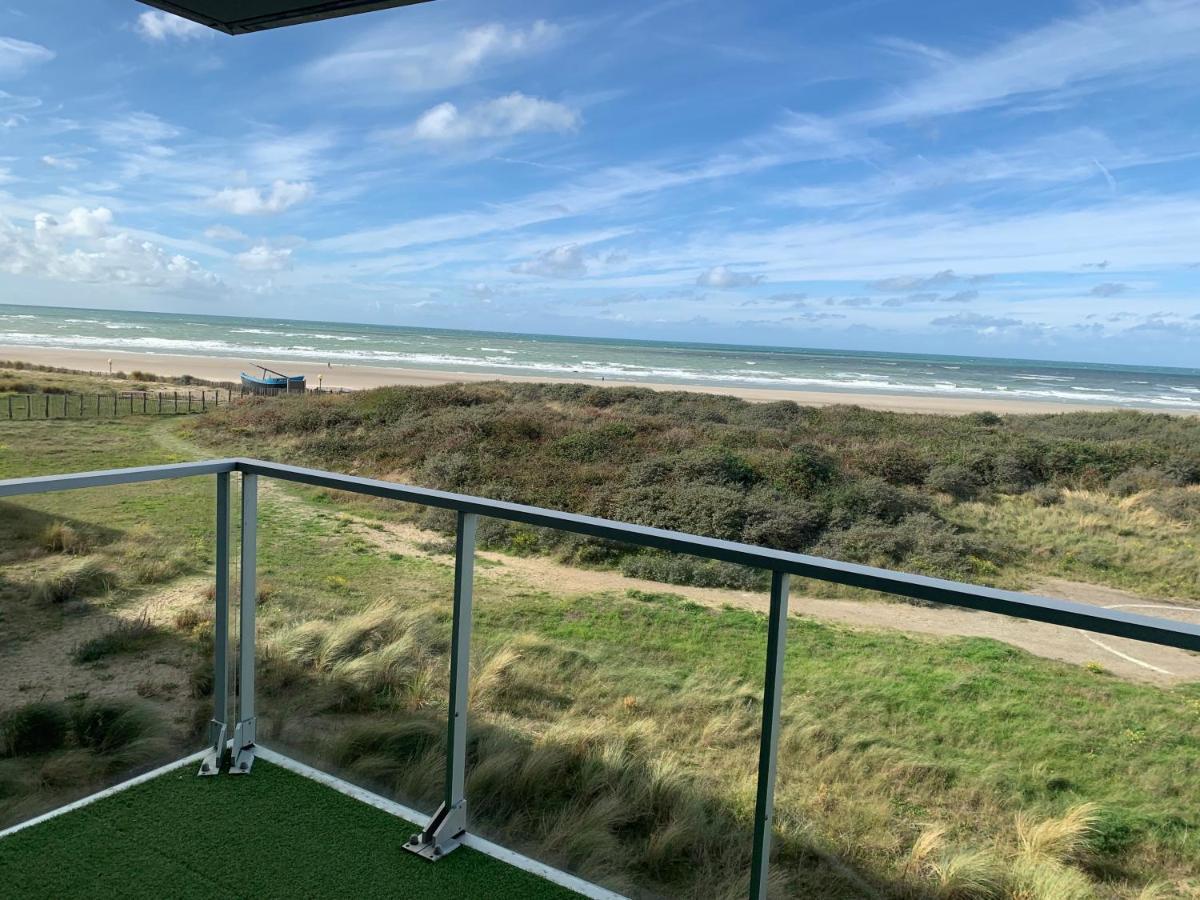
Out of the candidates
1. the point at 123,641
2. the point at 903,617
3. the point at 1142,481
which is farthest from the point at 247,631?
the point at 1142,481

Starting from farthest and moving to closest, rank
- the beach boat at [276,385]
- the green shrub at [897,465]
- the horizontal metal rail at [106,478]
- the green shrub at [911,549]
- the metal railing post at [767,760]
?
the beach boat at [276,385] → the green shrub at [897,465] → the green shrub at [911,549] → the horizontal metal rail at [106,478] → the metal railing post at [767,760]

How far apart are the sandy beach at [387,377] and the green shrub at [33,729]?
27.3 m

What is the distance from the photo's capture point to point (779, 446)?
13586 mm

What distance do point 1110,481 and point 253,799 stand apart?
14.9m

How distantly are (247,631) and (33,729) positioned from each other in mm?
Result: 519

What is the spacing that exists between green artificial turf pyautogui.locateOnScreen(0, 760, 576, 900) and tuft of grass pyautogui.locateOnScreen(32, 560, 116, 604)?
0.53 meters

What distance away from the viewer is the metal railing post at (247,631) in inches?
86.6

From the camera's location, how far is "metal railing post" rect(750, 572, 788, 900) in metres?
1.47

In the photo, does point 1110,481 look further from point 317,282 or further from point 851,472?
point 317,282

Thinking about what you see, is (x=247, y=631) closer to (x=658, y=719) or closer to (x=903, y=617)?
(x=658, y=719)

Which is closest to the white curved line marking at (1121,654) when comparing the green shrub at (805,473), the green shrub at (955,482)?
the green shrub at (805,473)

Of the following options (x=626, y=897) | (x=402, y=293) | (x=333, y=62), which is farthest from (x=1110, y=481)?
(x=402, y=293)

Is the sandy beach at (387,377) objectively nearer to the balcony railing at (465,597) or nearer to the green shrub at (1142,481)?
the green shrub at (1142,481)

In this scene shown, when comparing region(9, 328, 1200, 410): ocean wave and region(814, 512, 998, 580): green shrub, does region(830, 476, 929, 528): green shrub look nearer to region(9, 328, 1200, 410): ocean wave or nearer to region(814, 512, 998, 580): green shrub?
region(814, 512, 998, 580): green shrub
